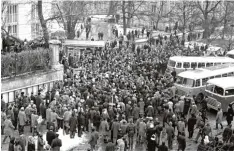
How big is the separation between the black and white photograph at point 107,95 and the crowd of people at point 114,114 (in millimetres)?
46

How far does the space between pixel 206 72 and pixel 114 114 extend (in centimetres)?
925

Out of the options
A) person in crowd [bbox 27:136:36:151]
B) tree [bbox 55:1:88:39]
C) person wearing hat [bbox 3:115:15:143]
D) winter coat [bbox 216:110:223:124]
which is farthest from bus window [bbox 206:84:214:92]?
tree [bbox 55:1:88:39]

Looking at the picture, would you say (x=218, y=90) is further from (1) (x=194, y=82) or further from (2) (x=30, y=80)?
(2) (x=30, y=80)

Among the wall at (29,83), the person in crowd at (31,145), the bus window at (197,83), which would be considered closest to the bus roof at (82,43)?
the wall at (29,83)

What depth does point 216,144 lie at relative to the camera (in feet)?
56.2

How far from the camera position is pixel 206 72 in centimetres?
2714

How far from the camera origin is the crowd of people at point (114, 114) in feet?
58.4

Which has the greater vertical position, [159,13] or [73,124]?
[159,13]

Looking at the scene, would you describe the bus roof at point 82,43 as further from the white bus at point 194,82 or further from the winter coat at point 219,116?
the winter coat at point 219,116

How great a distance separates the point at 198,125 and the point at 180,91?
6.66 m

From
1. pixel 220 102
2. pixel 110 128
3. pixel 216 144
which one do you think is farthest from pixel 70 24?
pixel 216 144

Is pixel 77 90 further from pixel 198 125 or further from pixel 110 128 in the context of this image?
pixel 198 125

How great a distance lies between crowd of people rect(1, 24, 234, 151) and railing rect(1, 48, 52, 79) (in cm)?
175

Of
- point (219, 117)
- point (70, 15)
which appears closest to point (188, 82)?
point (219, 117)
